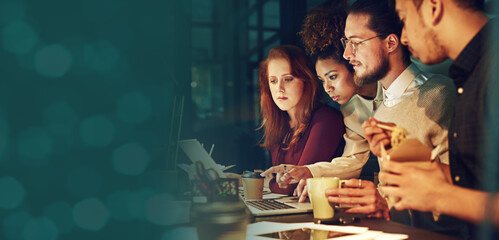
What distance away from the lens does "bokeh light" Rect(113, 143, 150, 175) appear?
1.56m

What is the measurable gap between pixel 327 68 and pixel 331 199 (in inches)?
43.8

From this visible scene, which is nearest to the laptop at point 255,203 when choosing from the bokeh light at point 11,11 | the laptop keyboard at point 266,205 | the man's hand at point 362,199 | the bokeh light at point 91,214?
the laptop keyboard at point 266,205

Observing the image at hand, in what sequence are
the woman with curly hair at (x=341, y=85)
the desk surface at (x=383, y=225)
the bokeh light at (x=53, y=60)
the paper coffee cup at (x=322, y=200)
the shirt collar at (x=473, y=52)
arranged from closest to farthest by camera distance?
the desk surface at (x=383, y=225) → the shirt collar at (x=473, y=52) → the paper coffee cup at (x=322, y=200) → the bokeh light at (x=53, y=60) → the woman with curly hair at (x=341, y=85)

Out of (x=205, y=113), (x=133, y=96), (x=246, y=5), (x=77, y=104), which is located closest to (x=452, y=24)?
(x=133, y=96)

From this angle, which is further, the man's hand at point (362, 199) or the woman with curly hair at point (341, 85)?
the woman with curly hair at point (341, 85)

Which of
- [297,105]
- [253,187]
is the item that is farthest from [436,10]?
[297,105]

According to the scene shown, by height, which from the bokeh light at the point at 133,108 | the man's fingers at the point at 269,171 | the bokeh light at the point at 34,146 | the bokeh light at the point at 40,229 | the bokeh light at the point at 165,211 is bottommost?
the bokeh light at the point at 40,229

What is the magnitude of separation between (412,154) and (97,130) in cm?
127

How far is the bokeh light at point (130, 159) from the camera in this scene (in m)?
1.56

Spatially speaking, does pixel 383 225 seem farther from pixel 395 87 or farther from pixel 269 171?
pixel 395 87

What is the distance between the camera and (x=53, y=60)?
4.91 feet

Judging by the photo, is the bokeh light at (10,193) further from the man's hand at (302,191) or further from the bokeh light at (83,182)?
the man's hand at (302,191)

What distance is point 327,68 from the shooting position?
2.06 metres

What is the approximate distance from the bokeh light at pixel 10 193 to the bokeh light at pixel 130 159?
356mm
